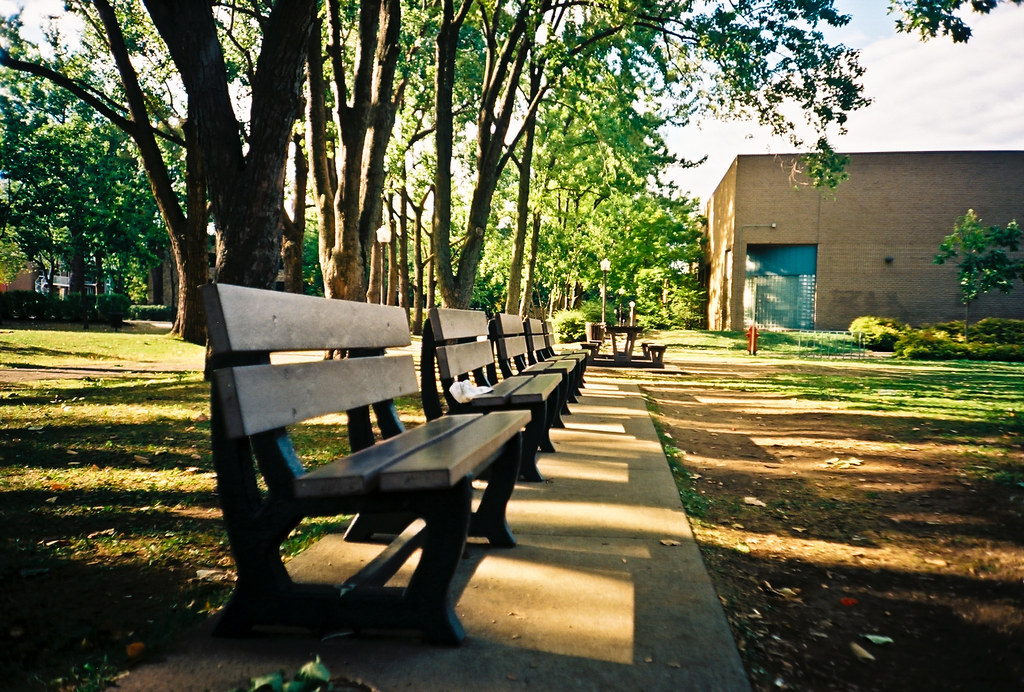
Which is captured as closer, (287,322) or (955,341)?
(287,322)

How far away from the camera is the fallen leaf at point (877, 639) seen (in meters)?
2.67

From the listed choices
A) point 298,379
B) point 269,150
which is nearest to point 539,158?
point 269,150

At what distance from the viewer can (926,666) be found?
247cm

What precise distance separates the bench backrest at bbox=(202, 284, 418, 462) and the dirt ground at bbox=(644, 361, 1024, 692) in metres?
1.68

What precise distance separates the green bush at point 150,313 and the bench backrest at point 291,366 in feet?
163

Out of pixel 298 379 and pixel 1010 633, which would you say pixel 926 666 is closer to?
pixel 1010 633

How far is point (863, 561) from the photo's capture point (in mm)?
3627

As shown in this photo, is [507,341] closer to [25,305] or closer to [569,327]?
[569,327]

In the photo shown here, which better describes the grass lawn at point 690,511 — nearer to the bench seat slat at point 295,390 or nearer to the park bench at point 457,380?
the bench seat slat at point 295,390

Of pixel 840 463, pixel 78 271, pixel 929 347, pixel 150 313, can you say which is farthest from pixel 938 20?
pixel 150 313

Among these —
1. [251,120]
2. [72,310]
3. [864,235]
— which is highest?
[864,235]

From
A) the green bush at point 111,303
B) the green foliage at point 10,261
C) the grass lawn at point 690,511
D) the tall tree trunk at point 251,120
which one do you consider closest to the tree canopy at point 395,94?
the tall tree trunk at point 251,120

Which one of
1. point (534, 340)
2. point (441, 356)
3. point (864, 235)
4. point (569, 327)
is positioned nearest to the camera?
point (441, 356)

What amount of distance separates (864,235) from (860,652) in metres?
36.4
